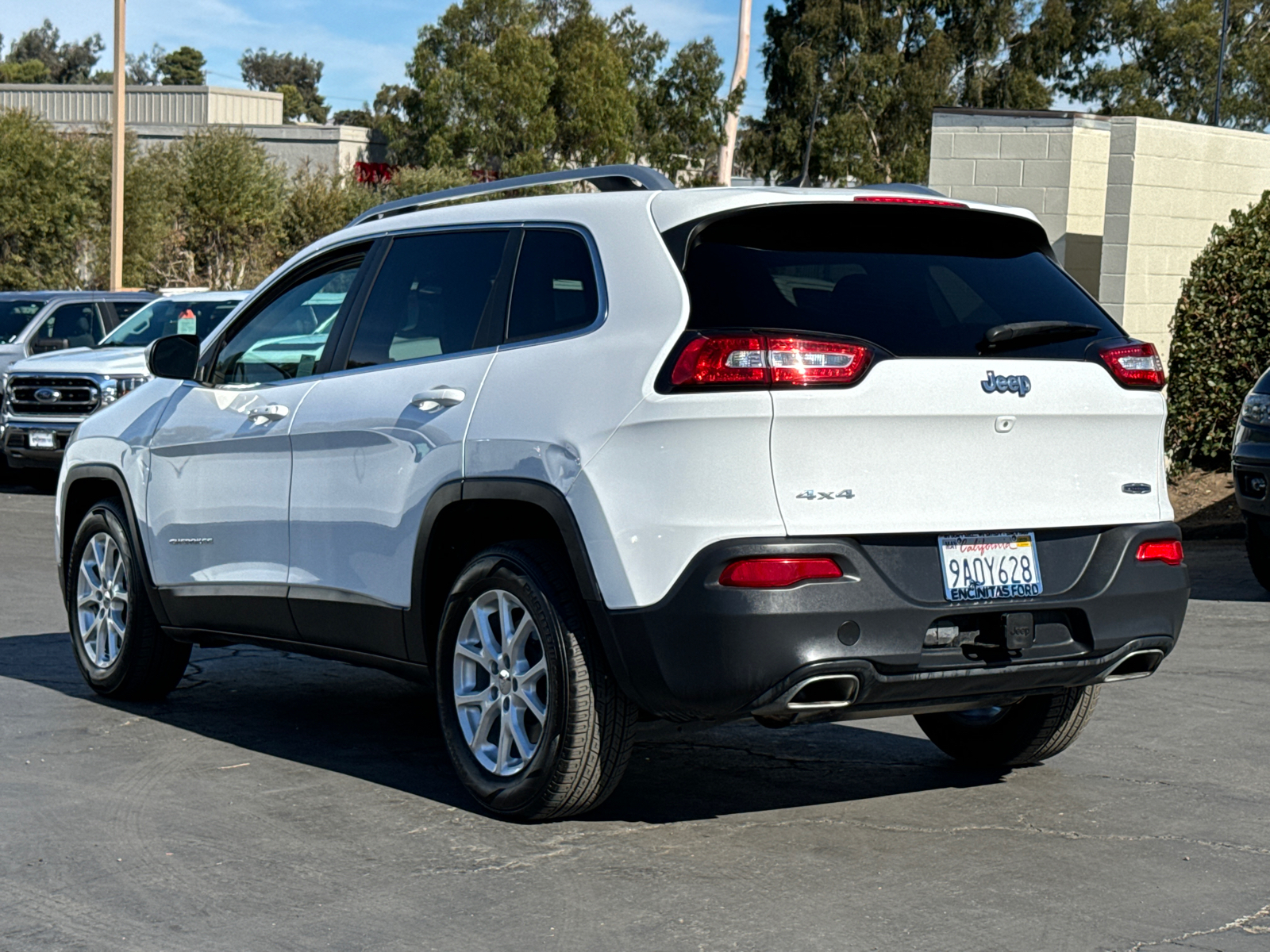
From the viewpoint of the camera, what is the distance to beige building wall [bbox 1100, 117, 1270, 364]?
15.1 meters

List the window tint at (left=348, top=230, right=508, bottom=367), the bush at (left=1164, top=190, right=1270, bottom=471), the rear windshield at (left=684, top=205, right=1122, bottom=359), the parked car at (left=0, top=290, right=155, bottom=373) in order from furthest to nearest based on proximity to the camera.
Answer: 1. the parked car at (left=0, top=290, right=155, bottom=373)
2. the bush at (left=1164, top=190, right=1270, bottom=471)
3. the window tint at (left=348, top=230, right=508, bottom=367)
4. the rear windshield at (left=684, top=205, right=1122, bottom=359)

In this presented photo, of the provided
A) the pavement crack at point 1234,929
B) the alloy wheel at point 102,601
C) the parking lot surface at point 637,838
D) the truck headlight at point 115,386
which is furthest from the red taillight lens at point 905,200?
the truck headlight at point 115,386

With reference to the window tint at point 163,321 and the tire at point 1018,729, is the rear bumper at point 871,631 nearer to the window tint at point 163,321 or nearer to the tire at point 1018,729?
the tire at point 1018,729

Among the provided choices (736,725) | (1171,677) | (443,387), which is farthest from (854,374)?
(1171,677)

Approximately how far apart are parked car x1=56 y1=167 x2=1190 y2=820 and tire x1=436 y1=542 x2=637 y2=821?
0.01 m

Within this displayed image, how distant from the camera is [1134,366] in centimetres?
539

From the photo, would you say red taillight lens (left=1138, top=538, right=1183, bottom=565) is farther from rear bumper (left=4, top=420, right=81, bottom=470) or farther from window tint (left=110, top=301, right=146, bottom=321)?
window tint (left=110, top=301, right=146, bottom=321)

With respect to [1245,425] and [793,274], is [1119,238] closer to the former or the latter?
[1245,425]

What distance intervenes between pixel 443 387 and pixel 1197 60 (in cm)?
6353

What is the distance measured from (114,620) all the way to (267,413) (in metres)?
1.45

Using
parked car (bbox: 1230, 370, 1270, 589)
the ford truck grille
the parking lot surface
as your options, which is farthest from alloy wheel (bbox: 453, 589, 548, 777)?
the ford truck grille

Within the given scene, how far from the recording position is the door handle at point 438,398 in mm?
5570

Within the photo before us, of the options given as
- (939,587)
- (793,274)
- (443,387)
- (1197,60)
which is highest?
(1197,60)

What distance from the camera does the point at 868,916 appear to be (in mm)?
4547
